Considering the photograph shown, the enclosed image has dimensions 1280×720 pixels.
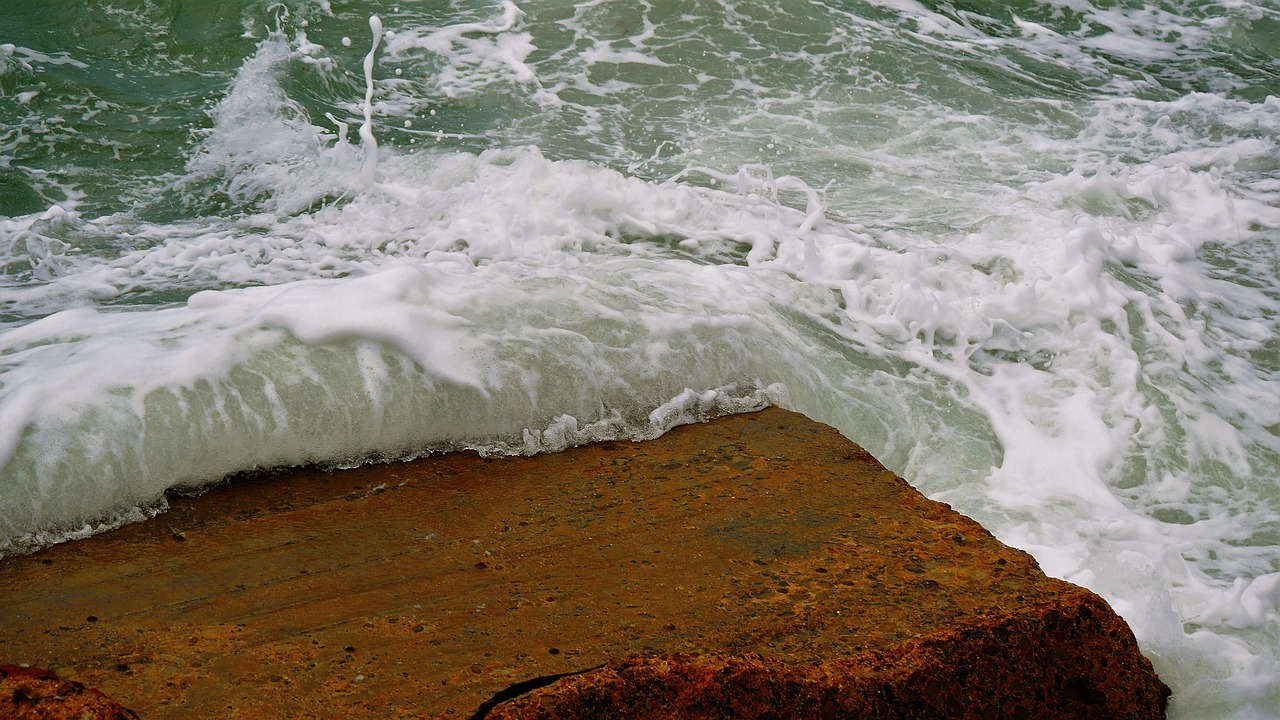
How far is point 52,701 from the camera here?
1.86 meters

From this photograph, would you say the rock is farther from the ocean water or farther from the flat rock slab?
the ocean water

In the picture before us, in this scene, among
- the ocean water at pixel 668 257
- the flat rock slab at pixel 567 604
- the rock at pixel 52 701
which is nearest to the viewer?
the rock at pixel 52 701

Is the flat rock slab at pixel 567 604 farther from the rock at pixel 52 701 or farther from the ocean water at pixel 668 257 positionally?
the ocean water at pixel 668 257

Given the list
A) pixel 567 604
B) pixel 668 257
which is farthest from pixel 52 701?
pixel 668 257

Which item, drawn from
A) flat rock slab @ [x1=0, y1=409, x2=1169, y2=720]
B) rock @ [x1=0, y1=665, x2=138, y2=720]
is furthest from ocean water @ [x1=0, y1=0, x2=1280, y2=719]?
rock @ [x1=0, y1=665, x2=138, y2=720]

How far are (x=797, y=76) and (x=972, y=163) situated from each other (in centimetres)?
154

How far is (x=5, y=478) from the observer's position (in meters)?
2.68

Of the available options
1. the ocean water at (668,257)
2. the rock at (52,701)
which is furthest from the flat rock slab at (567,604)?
the ocean water at (668,257)

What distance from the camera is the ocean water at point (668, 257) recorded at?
3131 mm

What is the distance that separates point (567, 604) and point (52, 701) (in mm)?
1007

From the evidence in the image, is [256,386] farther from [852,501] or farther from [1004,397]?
[1004,397]

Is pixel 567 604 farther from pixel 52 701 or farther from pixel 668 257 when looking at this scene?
pixel 668 257

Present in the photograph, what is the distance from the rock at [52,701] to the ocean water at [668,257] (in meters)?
0.79

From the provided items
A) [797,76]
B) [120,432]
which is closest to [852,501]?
[120,432]
